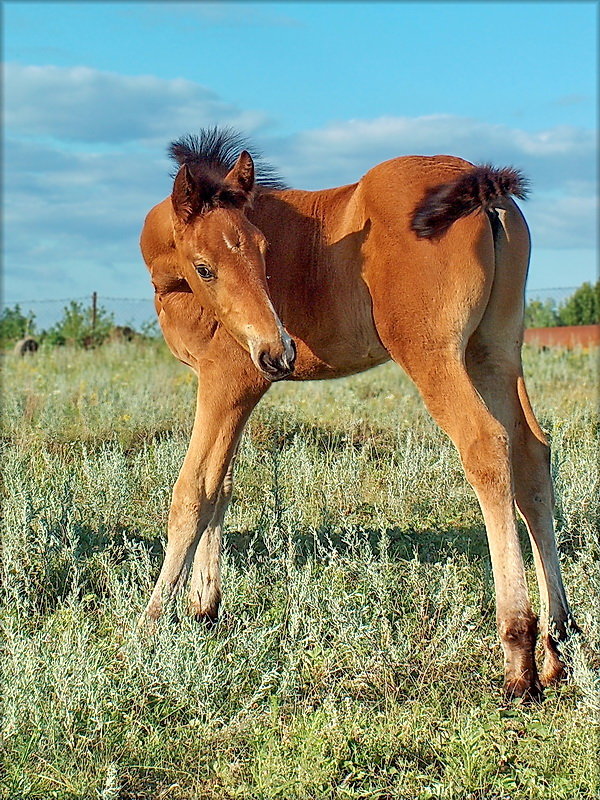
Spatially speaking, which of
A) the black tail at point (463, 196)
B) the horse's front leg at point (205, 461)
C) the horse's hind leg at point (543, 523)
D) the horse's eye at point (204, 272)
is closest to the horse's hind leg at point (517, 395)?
the horse's hind leg at point (543, 523)

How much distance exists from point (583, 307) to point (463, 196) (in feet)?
54.2

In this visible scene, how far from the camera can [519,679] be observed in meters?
3.77

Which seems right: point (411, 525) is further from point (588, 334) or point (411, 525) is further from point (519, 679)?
point (588, 334)

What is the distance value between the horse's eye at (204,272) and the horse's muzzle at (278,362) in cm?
57

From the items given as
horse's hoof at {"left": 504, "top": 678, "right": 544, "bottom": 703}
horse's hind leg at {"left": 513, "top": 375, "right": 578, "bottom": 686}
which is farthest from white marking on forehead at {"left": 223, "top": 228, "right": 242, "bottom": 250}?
horse's hoof at {"left": 504, "top": 678, "right": 544, "bottom": 703}

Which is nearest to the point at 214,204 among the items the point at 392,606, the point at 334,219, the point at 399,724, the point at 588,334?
the point at 334,219

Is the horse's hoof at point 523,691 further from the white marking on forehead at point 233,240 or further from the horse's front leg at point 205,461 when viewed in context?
the white marking on forehead at point 233,240

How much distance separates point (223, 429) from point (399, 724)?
1780 mm

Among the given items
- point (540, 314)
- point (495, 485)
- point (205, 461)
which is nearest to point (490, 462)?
point (495, 485)

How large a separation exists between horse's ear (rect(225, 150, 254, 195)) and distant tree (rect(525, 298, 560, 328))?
48.6 feet

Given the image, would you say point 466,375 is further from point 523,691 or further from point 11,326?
point 11,326

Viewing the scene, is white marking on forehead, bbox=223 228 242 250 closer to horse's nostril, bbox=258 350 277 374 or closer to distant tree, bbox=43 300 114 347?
horse's nostril, bbox=258 350 277 374

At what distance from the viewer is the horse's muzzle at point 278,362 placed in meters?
3.92

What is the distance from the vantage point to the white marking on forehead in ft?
13.8
